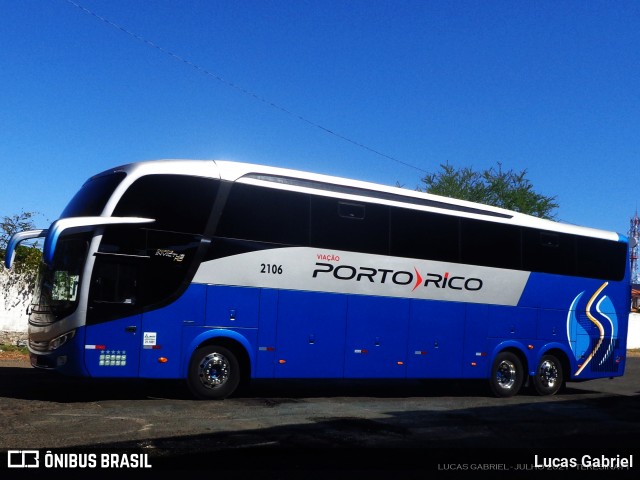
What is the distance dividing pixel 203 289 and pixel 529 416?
598 cm

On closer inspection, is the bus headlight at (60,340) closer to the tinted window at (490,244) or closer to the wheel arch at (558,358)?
the tinted window at (490,244)

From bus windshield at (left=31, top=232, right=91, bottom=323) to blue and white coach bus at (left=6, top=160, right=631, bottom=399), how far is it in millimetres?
34

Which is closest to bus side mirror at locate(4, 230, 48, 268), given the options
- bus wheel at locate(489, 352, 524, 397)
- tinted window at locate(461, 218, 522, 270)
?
tinted window at locate(461, 218, 522, 270)

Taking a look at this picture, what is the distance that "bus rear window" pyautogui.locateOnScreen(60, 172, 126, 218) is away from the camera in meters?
12.3

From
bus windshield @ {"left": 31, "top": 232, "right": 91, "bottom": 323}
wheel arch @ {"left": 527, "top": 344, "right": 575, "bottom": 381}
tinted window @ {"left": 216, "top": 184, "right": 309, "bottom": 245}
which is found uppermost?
tinted window @ {"left": 216, "top": 184, "right": 309, "bottom": 245}

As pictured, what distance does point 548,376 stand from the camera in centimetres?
1791

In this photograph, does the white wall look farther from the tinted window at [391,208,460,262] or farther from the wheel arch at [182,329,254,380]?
the tinted window at [391,208,460,262]

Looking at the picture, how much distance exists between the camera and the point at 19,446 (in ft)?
27.4

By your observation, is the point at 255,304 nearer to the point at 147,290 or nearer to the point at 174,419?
the point at 147,290

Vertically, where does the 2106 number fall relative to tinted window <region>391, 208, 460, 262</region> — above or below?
below

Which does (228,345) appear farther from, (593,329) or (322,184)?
(593,329)

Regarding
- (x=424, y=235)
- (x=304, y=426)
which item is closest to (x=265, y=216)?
(x=424, y=235)

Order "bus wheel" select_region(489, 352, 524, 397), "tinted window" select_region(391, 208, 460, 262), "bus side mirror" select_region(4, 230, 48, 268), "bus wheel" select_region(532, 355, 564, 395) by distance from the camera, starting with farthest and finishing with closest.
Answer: "bus wheel" select_region(532, 355, 564, 395), "bus wheel" select_region(489, 352, 524, 397), "tinted window" select_region(391, 208, 460, 262), "bus side mirror" select_region(4, 230, 48, 268)

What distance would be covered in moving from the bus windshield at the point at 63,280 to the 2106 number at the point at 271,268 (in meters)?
3.01
